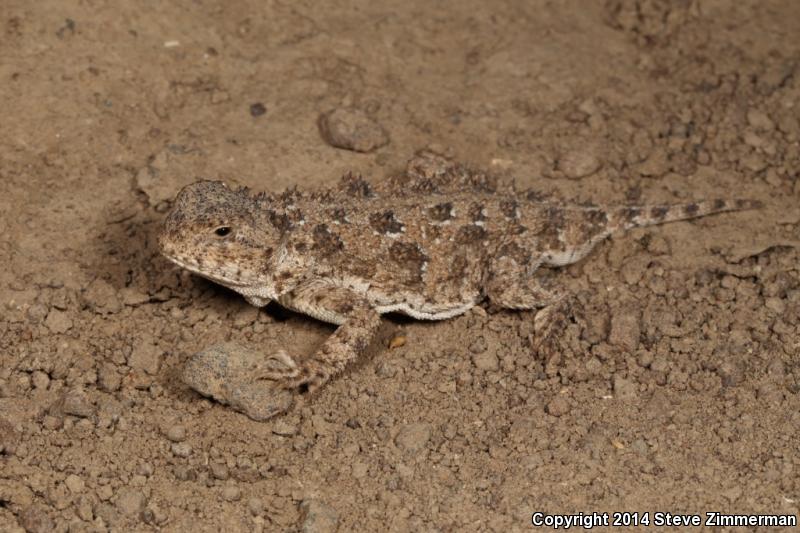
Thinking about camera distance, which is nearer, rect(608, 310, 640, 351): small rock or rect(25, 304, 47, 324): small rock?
rect(25, 304, 47, 324): small rock

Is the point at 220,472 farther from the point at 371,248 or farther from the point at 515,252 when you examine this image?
the point at 515,252

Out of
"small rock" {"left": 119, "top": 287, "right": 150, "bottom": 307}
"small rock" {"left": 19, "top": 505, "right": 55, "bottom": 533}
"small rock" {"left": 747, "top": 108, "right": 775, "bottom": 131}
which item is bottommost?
"small rock" {"left": 19, "top": 505, "right": 55, "bottom": 533}

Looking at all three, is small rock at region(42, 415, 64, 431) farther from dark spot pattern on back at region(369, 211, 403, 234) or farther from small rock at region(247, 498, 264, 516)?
dark spot pattern on back at region(369, 211, 403, 234)

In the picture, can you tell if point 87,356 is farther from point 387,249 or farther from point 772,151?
point 772,151

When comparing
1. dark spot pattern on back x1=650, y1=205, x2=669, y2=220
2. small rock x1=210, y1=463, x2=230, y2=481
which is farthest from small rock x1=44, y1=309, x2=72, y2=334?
dark spot pattern on back x1=650, y1=205, x2=669, y2=220

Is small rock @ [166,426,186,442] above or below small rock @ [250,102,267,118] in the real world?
below

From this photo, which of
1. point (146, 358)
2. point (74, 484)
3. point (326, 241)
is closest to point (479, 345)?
point (326, 241)

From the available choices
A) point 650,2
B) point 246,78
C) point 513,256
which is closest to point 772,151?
point 650,2
